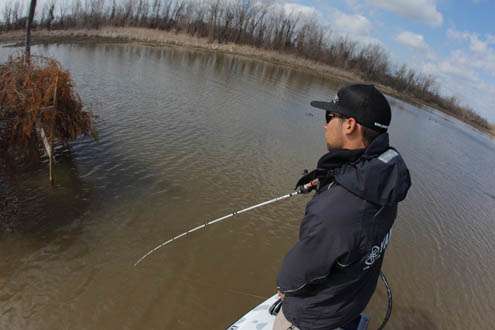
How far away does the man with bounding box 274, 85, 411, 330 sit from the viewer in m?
2.48

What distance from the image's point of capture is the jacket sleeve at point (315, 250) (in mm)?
2504

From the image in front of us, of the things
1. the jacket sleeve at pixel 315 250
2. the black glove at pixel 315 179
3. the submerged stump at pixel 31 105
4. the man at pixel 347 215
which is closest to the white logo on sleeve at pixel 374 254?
the man at pixel 347 215

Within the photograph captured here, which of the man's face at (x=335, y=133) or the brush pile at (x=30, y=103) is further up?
the man's face at (x=335, y=133)

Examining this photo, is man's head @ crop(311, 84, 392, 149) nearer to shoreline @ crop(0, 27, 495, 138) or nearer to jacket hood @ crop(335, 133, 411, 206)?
jacket hood @ crop(335, 133, 411, 206)

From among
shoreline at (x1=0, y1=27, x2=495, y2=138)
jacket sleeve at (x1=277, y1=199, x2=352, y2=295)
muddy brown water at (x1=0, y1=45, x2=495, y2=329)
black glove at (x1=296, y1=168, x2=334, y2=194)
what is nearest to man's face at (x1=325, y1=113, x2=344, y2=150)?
black glove at (x1=296, y1=168, x2=334, y2=194)

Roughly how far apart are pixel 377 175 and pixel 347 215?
13.2 inches

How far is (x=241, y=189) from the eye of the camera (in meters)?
11.9

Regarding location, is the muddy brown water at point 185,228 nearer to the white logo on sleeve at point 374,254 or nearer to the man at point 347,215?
the man at point 347,215

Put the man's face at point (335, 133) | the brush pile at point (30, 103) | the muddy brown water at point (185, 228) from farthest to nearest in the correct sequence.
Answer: the brush pile at point (30, 103) → the muddy brown water at point (185, 228) → the man's face at point (335, 133)

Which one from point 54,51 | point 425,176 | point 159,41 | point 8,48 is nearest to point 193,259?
point 425,176

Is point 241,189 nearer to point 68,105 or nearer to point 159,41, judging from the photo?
point 68,105

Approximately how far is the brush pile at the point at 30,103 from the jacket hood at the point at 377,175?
31.7 ft

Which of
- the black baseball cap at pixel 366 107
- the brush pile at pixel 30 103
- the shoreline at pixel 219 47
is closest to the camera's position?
the black baseball cap at pixel 366 107

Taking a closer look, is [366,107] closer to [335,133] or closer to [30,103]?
[335,133]
